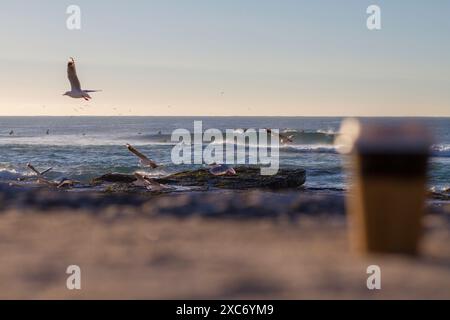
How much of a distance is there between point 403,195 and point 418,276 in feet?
1.46

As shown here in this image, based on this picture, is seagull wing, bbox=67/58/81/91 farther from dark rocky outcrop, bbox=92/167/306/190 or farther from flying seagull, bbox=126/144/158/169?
dark rocky outcrop, bbox=92/167/306/190

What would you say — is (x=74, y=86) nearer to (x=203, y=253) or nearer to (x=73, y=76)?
(x=73, y=76)

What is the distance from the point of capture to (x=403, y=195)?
3506 millimetres

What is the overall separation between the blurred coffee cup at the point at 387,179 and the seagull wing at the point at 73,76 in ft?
23.8

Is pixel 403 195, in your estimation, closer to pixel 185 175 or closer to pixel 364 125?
pixel 364 125

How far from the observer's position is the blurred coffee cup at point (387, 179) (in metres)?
3.39

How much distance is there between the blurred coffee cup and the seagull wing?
7250 mm

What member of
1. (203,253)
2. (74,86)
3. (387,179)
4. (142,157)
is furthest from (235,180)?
(387,179)

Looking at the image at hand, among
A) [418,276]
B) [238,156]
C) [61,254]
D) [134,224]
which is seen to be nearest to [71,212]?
[134,224]

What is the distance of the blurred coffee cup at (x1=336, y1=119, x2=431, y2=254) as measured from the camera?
3.39 m

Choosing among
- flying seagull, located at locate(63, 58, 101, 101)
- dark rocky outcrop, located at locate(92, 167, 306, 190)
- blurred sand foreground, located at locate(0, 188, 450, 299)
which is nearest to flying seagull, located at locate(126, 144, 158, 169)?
flying seagull, located at locate(63, 58, 101, 101)

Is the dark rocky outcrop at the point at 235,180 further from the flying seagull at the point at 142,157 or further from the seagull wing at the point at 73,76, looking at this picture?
the seagull wing at the point at 73,76

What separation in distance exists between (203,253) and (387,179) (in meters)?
1.29
